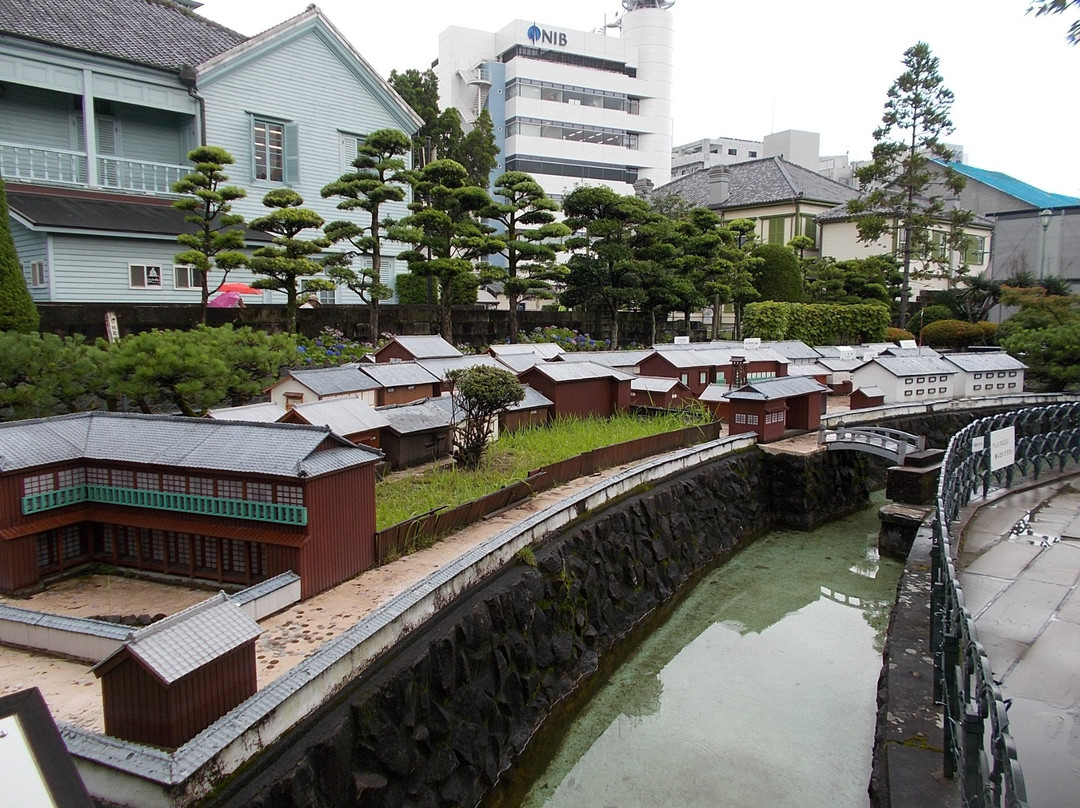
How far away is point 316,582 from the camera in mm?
9906

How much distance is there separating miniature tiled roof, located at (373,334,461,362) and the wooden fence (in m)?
5.73

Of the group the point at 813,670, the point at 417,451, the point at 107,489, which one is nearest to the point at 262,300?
the point at 417,451

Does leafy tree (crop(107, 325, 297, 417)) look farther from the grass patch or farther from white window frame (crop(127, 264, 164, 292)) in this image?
white window frame (crop(127, 264, 164, 292))

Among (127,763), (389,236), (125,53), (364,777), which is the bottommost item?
(364,777)

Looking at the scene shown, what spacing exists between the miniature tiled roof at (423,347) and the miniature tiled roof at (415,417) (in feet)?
10.7

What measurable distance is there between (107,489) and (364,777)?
19.2 ft

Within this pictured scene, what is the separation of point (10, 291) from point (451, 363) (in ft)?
32.1

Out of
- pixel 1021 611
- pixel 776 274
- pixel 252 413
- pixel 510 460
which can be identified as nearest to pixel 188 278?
pixel 252 413

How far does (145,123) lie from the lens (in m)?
24.5

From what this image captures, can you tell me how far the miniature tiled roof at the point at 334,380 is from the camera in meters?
16.0

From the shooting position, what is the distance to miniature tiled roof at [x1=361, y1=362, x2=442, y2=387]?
17.7 meters

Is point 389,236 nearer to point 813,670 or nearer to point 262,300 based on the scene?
point 262,300

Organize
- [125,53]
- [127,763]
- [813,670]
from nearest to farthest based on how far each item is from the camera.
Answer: [127,763] < [813,670] < [125,53]

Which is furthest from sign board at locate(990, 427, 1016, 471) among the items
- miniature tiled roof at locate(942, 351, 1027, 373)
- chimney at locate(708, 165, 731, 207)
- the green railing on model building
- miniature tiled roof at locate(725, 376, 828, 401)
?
chimney at locate(708, 165, 731, 207)
